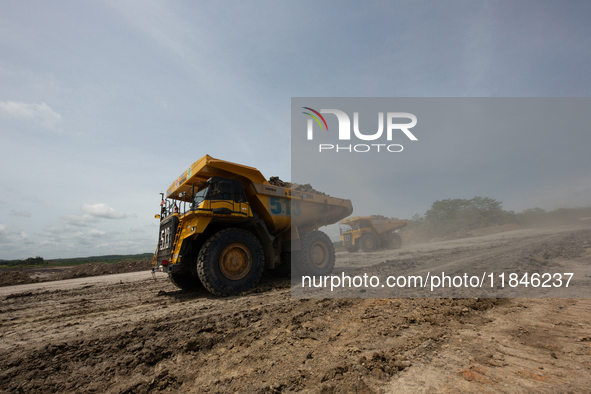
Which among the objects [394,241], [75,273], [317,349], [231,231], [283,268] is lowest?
[75,273]

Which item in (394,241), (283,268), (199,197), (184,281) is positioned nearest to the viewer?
(199,197)

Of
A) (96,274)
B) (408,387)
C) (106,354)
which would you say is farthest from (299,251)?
(96,274)

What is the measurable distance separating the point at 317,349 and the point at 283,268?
18.5 ft

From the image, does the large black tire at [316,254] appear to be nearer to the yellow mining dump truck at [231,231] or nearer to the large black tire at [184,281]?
the yellow mining dump truck at [231,231]

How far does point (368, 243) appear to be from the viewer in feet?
60.6

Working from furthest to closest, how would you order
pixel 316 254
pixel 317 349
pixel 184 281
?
pixel 316 254 < pixel 184 281 < pixel 317 349

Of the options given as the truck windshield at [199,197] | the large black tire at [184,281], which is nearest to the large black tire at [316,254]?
the large black tire at [184,281]

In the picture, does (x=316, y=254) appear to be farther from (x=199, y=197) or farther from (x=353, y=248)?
(x=353, y=248)

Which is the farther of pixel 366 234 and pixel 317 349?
pixel 366 234

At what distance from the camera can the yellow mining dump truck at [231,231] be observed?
5914 mm

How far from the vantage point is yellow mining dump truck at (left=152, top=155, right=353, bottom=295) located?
5.91 meters

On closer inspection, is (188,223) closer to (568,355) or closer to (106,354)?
(106,354)

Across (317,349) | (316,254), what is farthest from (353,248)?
(317,349)

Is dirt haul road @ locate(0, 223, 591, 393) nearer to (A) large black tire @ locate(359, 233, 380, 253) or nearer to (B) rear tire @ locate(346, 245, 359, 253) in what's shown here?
(A) large black tire @ locate(359, 233, 380, 253)
